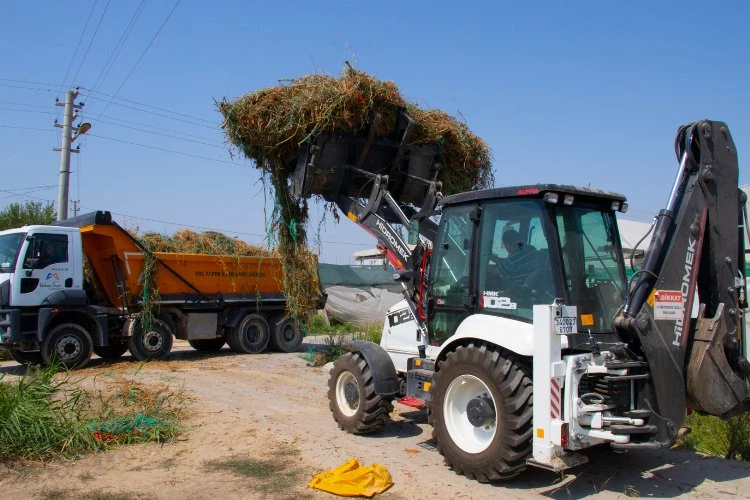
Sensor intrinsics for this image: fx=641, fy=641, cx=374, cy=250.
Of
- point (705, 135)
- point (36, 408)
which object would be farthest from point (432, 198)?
point (36, 408)

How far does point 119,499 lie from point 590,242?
171 inches

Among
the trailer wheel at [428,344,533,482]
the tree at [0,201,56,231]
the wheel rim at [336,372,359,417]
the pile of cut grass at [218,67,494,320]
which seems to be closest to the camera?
the trailer wheel at [428,344,533,482]

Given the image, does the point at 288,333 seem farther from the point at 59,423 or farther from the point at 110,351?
the point at 59,423

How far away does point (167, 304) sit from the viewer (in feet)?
42.2

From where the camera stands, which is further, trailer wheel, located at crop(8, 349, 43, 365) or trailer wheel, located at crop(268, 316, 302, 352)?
trailer wheel, located at crop(268, 316, 302, 352)

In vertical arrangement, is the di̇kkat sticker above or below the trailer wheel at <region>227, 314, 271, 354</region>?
above

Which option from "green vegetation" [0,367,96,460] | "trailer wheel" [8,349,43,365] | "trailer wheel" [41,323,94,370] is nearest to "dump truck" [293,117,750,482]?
"green vegetation" [0,367,96,460]

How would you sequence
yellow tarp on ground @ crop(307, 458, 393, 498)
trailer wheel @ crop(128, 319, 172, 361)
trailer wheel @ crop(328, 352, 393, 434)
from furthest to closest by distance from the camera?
trailer wheel @ crop(128, 319, 172, 361), trailer wheel @ crop(328, 352, 393, 434), yellow tarp on ground @ crop(307, 458, 393, 498)

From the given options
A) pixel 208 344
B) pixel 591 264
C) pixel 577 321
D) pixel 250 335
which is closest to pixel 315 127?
pixel 591 264

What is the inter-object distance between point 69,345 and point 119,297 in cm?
134

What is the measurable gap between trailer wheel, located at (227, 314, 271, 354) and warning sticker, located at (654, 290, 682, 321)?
10252 mm

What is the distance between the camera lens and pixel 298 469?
5.76 meters

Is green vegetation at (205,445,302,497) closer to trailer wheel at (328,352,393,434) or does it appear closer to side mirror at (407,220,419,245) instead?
trailer wheel at (328,352,393,434)

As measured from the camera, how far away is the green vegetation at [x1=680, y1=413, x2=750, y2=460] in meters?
6.32
